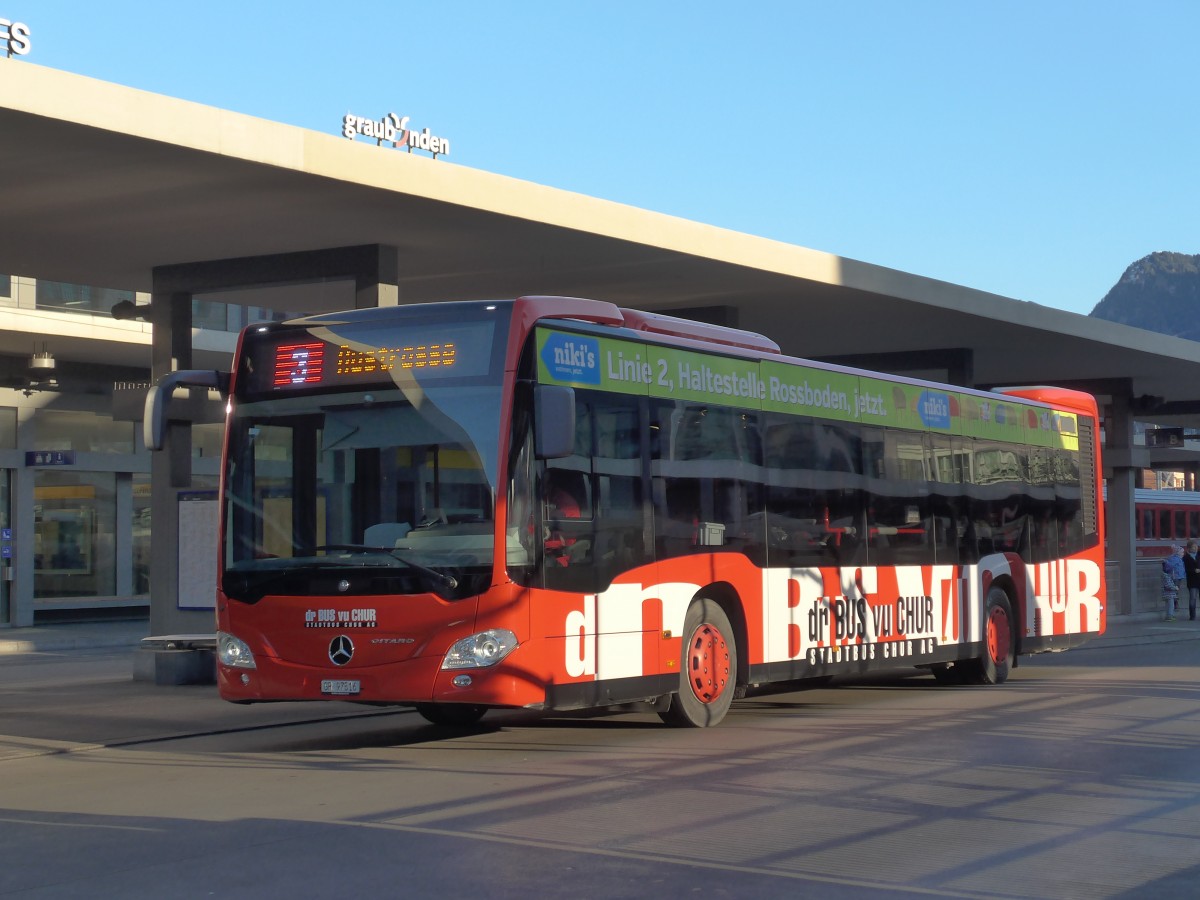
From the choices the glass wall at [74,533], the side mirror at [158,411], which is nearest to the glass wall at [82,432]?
the glass wall at [74,533]

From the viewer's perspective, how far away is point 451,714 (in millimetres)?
14062

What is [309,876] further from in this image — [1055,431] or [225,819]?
[1055,431]

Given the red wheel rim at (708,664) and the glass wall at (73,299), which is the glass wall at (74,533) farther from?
the red wheel rim at (708,664)

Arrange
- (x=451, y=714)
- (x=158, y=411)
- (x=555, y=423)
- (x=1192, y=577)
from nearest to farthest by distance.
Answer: (x=555, y=423)
(x=158, y=411)
(x=451, y=714)
(x=1192, y=577)

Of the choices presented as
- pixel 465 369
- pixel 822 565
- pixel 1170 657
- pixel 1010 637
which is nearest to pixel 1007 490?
pixel 1010 637

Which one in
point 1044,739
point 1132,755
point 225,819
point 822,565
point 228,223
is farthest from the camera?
point 228,223

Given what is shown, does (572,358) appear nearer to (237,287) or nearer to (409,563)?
(409,563)

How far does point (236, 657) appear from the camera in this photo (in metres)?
12.0

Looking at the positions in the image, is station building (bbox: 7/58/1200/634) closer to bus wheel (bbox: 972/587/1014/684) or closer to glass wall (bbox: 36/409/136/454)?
glass wall (bbox: 36/409/136/454)

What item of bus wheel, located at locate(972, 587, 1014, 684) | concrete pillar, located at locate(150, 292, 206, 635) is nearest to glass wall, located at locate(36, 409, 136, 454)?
concrete pillar, located at locate(150, 292, 206, 635)

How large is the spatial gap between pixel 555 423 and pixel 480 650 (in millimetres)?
1639

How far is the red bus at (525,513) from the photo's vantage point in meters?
11.3

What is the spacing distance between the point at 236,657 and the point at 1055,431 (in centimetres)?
1169

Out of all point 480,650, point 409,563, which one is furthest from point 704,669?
point 409,563
